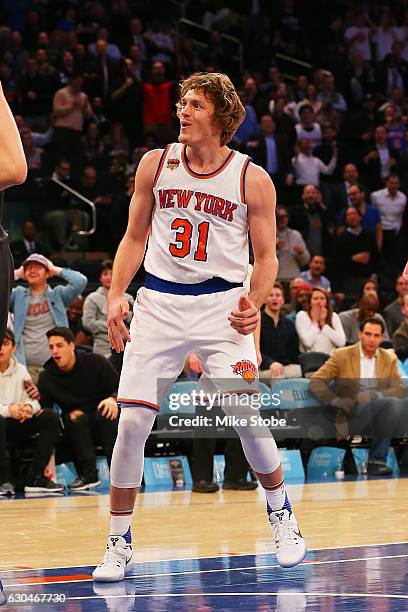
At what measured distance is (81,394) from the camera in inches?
426

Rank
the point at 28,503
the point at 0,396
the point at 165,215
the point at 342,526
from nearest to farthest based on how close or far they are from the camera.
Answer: the point at 165,215 → the point at 342,526 → the point at 28,503 → the point at 0,396

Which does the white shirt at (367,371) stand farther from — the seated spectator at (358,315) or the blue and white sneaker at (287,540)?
the blue and white sneaker at (287,540)

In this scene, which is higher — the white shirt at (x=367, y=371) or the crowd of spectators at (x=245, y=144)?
the crowd of spectators at (x=245, y=144)

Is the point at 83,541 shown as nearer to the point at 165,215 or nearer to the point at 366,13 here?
the point at 165,215

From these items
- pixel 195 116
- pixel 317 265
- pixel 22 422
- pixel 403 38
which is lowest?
pixel 22 422

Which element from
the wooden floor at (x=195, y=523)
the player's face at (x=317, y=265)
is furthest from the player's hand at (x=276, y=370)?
the player's face at (x=317, y=265)

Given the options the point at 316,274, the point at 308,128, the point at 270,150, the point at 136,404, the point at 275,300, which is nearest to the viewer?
the point at 136,404

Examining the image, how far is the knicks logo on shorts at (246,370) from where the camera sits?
586 centimetres

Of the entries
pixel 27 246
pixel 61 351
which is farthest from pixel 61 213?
pixel 61 351

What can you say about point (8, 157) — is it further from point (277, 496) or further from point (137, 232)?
point (277, 496)

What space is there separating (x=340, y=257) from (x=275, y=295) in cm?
358

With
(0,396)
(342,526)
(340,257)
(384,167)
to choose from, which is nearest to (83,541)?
(342,526)

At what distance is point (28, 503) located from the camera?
31.1ft

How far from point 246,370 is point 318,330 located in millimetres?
6756
